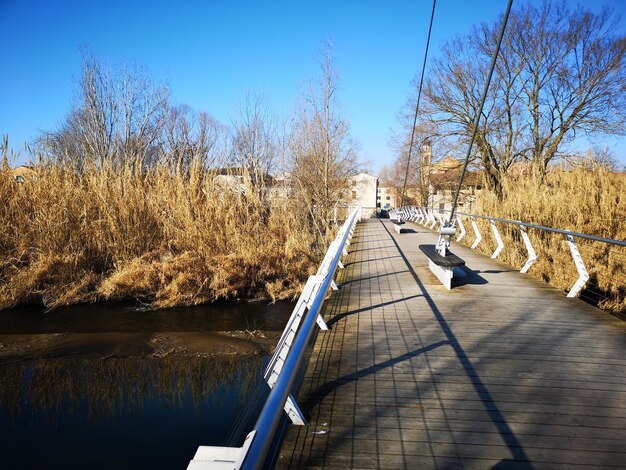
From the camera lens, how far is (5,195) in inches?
432

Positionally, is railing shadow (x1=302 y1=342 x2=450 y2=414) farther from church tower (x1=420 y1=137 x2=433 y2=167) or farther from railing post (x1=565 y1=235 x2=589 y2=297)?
church tower (x1=420 y1=137 x2=433 y2=167)

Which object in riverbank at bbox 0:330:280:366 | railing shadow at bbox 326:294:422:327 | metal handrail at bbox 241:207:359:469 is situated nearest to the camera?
metal handrail at bbox 241:207:359:469

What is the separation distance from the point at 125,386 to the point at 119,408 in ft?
2.42

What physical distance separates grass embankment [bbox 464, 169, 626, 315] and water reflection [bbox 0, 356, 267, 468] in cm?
636

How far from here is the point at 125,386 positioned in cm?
583

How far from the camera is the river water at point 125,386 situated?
432 cm

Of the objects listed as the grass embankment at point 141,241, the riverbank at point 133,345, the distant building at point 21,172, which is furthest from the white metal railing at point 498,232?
the distant building at point 21,172

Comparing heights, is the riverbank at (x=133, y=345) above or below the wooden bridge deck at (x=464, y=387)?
below

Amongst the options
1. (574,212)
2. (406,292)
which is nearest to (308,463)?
(406,292)

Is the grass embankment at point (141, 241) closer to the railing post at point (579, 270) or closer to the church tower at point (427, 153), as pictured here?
the railing post at point (579, 270)

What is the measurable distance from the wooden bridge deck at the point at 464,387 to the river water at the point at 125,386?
1317 mm

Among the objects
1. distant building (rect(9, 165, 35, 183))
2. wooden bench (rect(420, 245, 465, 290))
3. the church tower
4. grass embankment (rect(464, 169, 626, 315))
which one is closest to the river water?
wooden bench (rect(420, 245, 465, 290))

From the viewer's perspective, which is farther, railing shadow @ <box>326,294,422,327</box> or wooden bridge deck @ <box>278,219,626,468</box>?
railing shadow @ <box>326,294,422,327</box>

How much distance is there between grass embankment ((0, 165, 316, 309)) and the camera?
34.8ft
